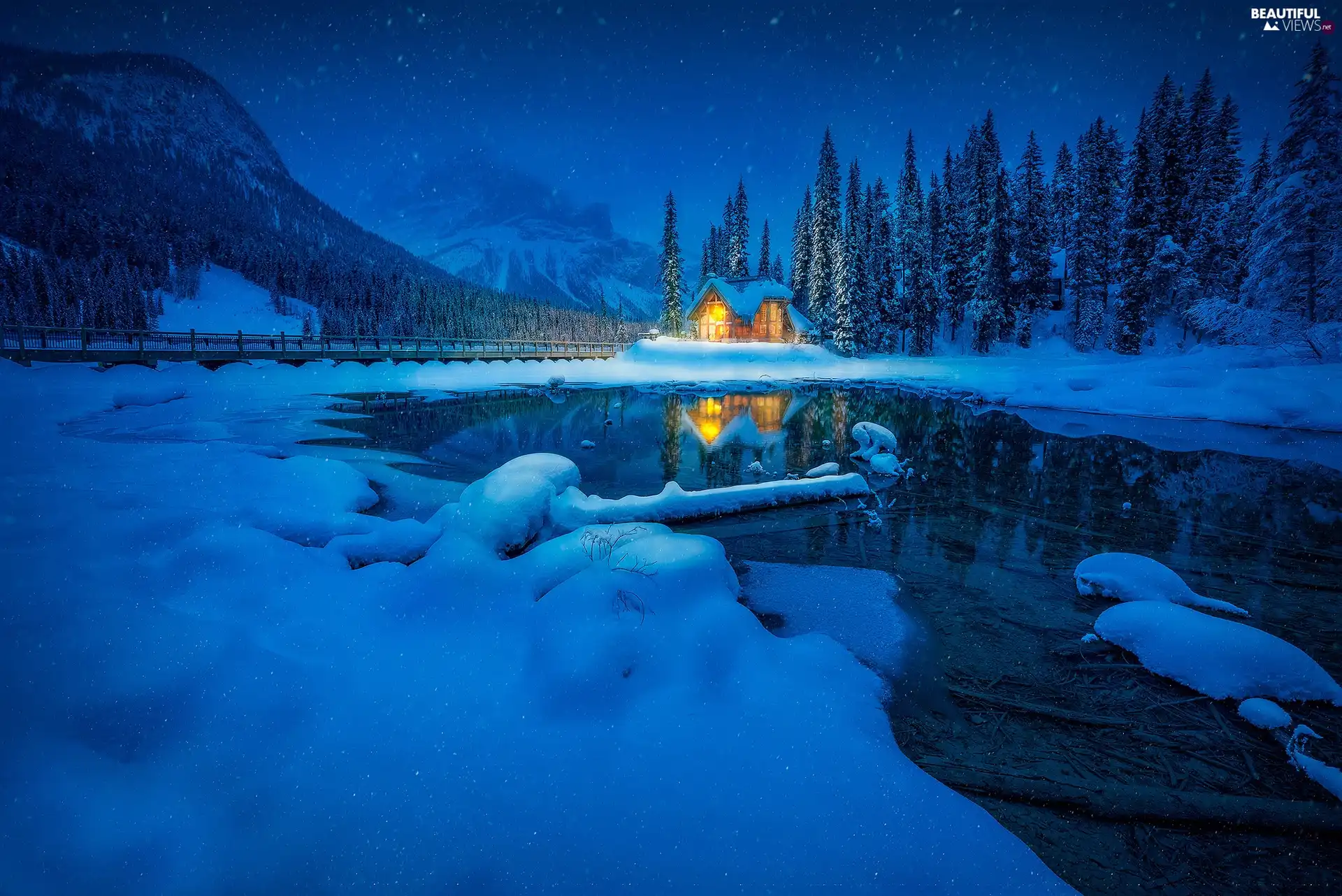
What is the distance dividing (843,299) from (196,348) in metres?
47.2

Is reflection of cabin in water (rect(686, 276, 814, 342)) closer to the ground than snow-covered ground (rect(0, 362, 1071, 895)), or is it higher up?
higher up

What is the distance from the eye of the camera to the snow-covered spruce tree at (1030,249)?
43656 millimetres

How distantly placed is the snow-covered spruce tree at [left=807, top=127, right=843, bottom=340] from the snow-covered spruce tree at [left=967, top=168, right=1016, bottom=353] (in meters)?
12.4

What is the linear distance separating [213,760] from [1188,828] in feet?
18.8

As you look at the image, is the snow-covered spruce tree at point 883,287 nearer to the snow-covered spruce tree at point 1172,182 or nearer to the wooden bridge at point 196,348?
the snow-covered spruce tree at point 1172,182

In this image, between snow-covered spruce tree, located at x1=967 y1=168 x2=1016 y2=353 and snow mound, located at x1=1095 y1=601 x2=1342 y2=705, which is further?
snow-covered spruce tree, located at x1=967 y1=168 x2=1016 y2=353

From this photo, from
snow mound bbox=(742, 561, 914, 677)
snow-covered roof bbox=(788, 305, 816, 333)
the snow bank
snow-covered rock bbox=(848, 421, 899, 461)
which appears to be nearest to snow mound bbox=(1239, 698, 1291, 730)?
snow mound bbox=(742, 561, 914, 677)

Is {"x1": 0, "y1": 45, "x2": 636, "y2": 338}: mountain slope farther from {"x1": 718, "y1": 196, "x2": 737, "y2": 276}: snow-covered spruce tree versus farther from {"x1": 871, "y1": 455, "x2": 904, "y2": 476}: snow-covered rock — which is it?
{"x1": 871, "y1": 455, "x2": 904, "y2": 476}: snow-covered rock

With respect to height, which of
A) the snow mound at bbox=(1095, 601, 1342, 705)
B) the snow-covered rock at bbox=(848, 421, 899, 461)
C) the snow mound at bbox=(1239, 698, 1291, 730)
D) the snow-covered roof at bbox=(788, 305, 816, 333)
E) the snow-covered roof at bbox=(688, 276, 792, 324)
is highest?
the snow-covered roof at bbox=(688, 276, 792, 324)

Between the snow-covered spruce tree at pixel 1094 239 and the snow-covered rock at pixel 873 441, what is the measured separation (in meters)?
36.7

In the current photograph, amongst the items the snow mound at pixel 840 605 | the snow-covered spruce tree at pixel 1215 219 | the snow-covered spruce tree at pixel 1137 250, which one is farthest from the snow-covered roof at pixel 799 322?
the snow mound at pixel 840 605

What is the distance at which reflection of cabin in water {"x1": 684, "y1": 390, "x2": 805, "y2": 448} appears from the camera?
1830 centimetres

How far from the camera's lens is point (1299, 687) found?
4500 mm

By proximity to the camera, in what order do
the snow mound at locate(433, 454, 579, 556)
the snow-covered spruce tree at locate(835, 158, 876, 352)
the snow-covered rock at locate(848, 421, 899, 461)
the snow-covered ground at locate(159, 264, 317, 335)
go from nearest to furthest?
the snow mound at locate(433, 454, 579, 556)
the snow-covered rock at locate(848, 421, 899, 461)
the snow-covered spruce tree at locate(835, 158, 876, 352)
the snow-covered ground at locate(159, 264, 317, 335)
